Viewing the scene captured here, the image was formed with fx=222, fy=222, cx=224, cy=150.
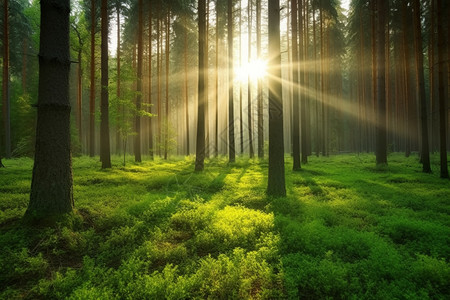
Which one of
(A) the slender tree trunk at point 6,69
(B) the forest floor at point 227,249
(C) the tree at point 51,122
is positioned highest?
(A) the slender tree trunk at point 6,69

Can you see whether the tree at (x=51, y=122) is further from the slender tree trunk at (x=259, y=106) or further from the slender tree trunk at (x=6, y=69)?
the slender tree trunk at (x=259, y=106)

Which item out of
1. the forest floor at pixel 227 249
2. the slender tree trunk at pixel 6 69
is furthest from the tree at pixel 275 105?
the slender tree trunk at pixel 6 69

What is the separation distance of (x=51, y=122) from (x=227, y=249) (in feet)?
15.2

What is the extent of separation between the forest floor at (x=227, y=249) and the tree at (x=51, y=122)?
21.7 inches

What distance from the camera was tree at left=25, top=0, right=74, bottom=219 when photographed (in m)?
4.75

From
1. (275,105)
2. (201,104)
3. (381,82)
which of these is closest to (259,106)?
(381,82)

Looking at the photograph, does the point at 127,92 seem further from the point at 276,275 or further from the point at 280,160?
the point at 276,275

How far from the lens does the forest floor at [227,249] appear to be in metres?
3.23

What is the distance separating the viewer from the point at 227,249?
4512 millimetres

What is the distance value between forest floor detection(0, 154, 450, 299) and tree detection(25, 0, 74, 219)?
55 centimetres

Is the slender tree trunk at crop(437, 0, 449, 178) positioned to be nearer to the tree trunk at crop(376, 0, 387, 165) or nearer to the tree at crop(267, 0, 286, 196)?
the tree trunk at crop(376, 0, 387, 165)

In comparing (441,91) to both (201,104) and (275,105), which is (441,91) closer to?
(275,105)

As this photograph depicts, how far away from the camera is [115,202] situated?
6.87 m

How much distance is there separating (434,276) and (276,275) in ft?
7.93
